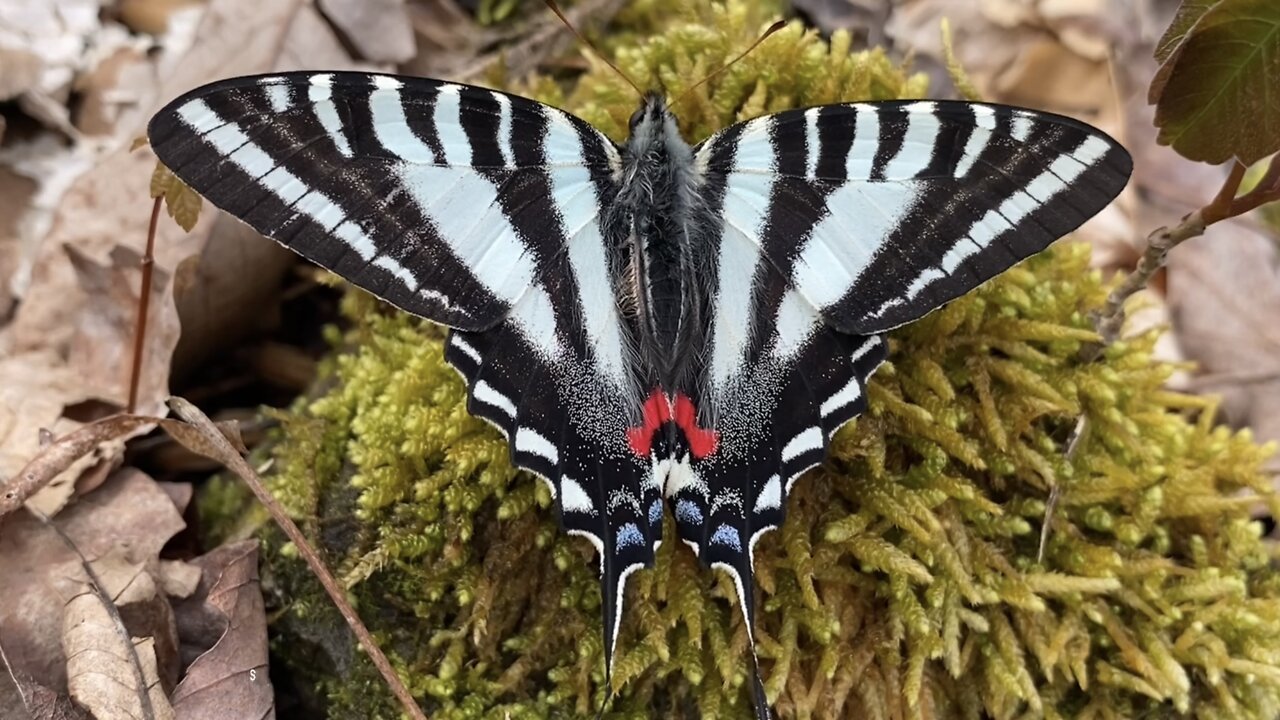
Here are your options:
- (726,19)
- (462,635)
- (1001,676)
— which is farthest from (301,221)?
(1001,676)

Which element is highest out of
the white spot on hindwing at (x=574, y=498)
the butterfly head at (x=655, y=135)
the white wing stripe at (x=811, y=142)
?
the white wing stripe at (x=811, y=142)

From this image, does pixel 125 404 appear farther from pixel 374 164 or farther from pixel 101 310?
pixel 374 164

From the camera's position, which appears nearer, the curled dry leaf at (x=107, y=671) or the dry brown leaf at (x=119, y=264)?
the curled dry leaf at (x=107, y=671)

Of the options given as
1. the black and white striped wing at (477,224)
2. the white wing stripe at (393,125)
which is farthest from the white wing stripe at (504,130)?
the white wing stripe at (393,125)

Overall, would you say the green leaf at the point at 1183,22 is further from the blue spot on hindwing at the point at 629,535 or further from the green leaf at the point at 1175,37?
the blue spot on hindwing at the point at 629,535

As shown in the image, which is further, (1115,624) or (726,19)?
(726,19)

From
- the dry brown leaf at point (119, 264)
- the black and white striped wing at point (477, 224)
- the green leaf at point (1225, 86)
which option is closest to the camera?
the green leaf at point (1225, 86)

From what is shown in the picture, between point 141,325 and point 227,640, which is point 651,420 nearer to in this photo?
point 227,640

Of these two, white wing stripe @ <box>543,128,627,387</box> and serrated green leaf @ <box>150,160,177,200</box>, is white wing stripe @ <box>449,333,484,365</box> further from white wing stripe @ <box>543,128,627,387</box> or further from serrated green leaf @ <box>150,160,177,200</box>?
serrated green leaf @ <box>150,160,177,200</box>
